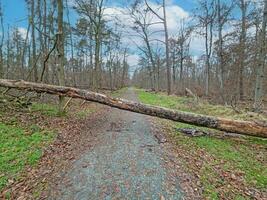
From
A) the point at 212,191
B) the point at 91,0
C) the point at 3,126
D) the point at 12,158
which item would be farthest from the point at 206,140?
the point at 91,0

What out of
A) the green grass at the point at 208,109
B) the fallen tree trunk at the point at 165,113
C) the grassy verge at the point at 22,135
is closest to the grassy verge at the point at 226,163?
the fallen tree trunk at the point at 165,113

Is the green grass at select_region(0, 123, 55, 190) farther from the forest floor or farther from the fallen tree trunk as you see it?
the fallen tree trunk

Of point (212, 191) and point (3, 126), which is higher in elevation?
point (3, 126)

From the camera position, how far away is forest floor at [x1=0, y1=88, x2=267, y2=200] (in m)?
4.31

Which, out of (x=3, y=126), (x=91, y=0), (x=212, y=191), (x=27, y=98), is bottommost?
(x=212, y=191)

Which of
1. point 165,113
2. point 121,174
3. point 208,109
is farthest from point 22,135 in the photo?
point 208,109

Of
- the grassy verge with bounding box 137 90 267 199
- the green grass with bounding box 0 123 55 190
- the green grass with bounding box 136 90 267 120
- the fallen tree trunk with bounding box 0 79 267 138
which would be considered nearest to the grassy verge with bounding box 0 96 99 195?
the green grass with bounding box 0 123 55 190

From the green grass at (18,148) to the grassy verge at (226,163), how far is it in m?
3.73

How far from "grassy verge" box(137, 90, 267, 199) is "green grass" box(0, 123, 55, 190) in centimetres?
373

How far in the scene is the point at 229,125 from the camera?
297 inches

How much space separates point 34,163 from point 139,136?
331cm

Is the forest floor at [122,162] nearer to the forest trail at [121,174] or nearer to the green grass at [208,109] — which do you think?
the forest trail at [121,174]

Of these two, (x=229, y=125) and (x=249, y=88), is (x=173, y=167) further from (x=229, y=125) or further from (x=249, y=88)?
(x=249, y=88)

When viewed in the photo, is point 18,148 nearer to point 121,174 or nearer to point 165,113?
point 121,174
